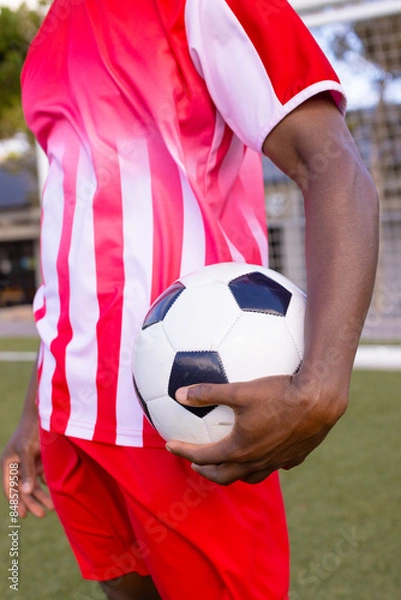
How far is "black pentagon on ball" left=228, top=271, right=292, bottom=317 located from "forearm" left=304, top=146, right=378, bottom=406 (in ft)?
0.31

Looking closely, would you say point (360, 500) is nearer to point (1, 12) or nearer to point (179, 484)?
point (179, 484)

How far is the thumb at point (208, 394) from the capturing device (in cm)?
87

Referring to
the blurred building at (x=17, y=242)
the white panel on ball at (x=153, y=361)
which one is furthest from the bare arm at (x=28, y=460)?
the blurred building at (x=17, y=242)

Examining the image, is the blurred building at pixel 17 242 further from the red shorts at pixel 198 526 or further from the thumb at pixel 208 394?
the thumb at pixel 208 394

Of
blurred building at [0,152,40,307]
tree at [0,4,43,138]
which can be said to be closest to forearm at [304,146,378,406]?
tree at [0,4,43,138]

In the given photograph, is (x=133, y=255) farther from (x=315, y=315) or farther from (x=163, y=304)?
(x=315, y=315)

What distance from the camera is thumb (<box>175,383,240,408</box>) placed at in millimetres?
869

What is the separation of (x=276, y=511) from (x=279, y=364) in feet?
1.01

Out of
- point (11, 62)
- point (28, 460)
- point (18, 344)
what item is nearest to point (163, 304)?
point (28, 460)

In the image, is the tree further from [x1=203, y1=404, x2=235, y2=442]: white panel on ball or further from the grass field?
[x1=203, y1=404, x2=235, y2=442]: white panel on ball

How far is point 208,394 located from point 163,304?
0.22m

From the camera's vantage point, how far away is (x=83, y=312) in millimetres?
1175

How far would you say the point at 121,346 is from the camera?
45.2 inches

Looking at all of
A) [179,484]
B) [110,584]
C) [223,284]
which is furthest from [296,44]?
[110,584]
